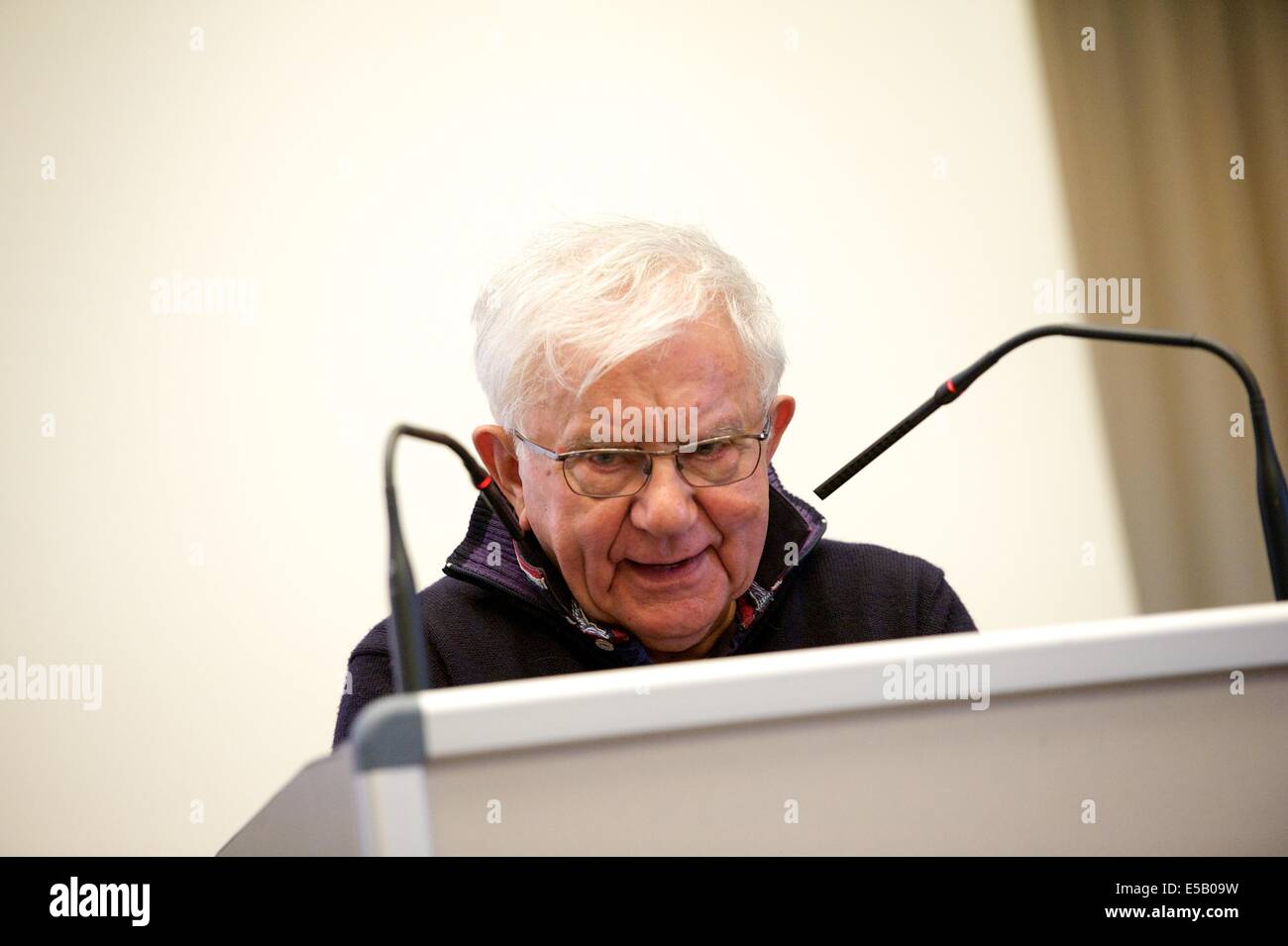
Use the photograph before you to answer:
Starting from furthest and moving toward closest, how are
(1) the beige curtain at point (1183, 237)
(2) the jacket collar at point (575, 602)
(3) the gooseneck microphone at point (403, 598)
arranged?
(1) the beige curtain at point (1183, 237), (2) the jacket collar at point (575, 602), (3) the gooseneck microphone at point (403, 598)

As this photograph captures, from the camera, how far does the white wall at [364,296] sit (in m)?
2.38

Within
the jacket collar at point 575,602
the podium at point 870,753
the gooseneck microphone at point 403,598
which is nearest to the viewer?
the podium at point 870,753

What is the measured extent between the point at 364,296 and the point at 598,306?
1447 millimetres

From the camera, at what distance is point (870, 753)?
18.8 inches

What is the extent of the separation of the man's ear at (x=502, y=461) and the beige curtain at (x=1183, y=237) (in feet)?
6.01

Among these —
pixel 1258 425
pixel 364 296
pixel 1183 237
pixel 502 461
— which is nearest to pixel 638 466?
pixel 502 461

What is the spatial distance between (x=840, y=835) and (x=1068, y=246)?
2494 millimetres

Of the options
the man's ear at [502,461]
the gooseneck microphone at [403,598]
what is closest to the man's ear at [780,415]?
the man's ear at [502,461]

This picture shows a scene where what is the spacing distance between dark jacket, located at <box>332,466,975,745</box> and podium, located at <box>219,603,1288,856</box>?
2.41 feet

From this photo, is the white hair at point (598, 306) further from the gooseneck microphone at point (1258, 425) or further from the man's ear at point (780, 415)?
the gooseneck microphone at point (1258, 425)

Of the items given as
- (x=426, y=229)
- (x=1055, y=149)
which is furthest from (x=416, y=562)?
(x=1055, y=149)

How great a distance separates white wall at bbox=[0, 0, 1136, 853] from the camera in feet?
7.80

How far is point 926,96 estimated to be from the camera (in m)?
2.67

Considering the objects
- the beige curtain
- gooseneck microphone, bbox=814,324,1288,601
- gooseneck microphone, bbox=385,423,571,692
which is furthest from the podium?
the beige curtain
